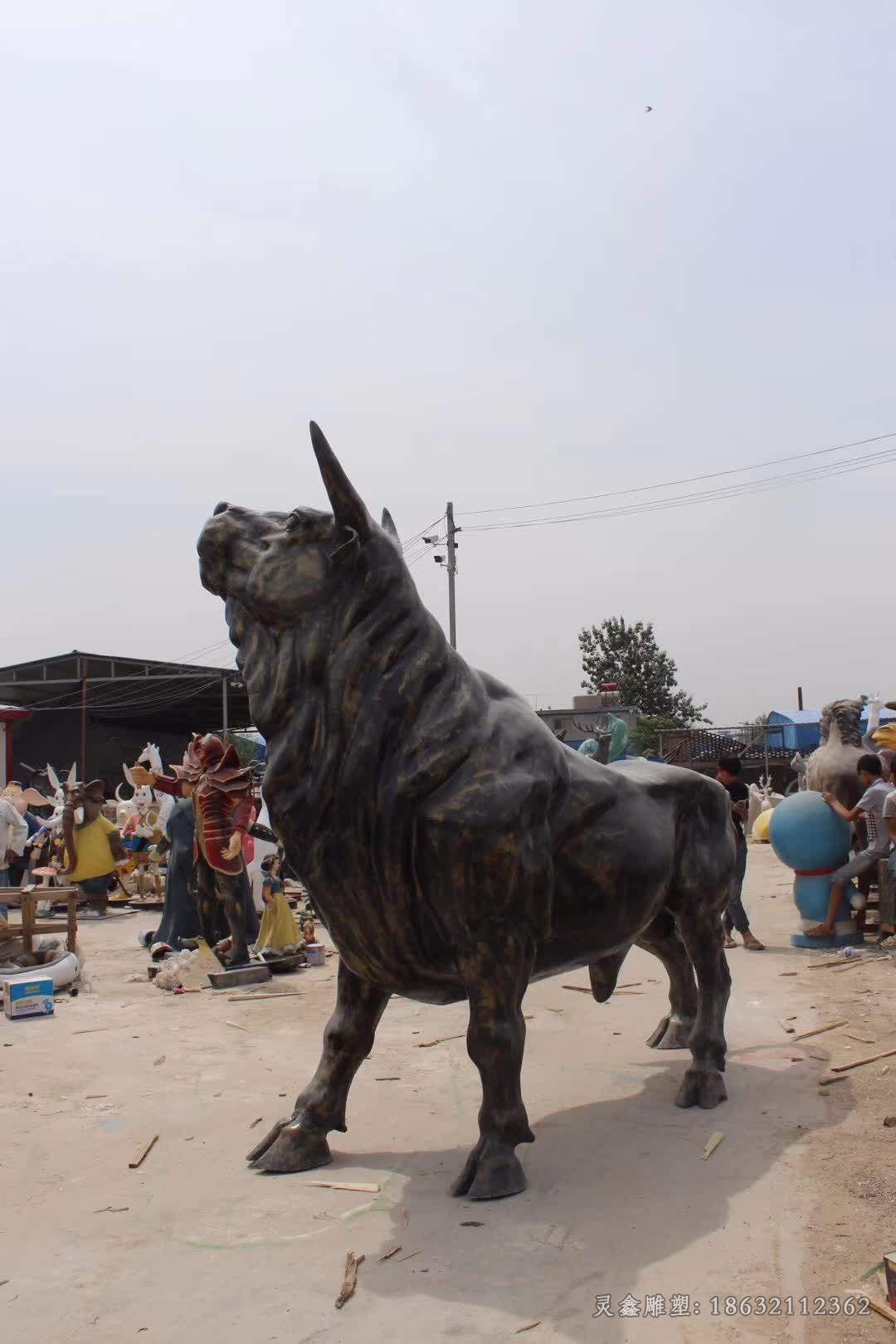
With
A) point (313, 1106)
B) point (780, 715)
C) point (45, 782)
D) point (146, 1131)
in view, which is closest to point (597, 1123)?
point (313, 1106)

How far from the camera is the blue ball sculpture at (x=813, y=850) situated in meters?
9.44

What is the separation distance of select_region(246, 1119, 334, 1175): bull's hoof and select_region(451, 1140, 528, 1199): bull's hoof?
602mm

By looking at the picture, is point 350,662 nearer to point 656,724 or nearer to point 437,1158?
point 437,1158

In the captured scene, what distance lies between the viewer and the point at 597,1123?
4.45 metres

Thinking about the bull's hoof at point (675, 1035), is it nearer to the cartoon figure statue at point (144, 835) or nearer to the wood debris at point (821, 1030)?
the wood debris at point (821, 1030)

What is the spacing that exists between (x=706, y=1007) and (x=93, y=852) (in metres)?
10.2

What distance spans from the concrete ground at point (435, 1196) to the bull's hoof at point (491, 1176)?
0.05 m

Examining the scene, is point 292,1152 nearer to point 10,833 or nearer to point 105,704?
point 10,833

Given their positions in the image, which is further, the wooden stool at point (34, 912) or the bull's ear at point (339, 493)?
the wooden stool at point (34, 912)

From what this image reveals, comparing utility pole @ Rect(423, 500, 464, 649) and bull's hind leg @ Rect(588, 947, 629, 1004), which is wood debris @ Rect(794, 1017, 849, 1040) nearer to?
bull's hind leg @ Rect(588, 947, 629, 1004)

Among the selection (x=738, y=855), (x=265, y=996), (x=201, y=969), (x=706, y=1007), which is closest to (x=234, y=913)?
(x=201, y=969)

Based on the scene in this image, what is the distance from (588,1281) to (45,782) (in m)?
34.5

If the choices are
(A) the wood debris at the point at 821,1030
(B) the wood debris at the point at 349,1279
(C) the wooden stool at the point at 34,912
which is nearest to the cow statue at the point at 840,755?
(A) the wood debris at the point at 821,1030

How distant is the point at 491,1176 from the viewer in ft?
11.8
